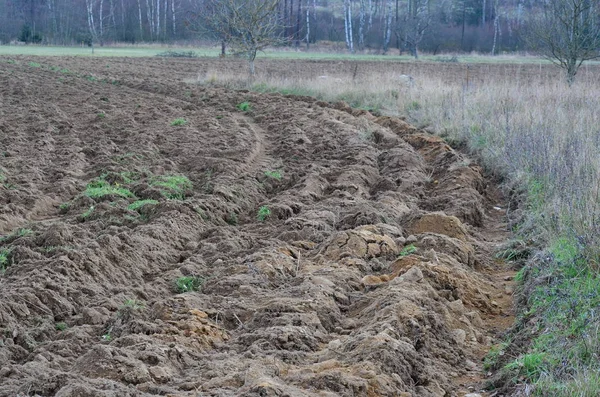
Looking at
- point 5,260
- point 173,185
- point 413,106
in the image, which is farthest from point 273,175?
point 413,106

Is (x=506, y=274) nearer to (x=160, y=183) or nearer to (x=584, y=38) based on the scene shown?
(x=160, y=183)

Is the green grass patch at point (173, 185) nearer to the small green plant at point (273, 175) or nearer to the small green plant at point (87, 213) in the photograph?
the small green plant at point (87, 213)

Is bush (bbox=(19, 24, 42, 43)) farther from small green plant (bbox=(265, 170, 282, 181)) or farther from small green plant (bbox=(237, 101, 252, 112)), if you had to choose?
small green plant (bbox=(265, 170, 282, 181))

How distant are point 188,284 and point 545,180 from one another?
5.11 m

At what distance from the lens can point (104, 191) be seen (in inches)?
392

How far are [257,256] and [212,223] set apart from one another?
1909mm

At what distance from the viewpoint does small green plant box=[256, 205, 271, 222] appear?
943cm

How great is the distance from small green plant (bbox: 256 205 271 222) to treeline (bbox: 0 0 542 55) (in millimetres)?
48308

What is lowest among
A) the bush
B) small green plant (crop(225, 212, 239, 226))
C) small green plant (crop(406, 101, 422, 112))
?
small green plant (crop(225, 212, 239, 226))

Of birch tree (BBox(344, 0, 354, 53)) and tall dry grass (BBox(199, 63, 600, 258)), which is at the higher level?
birch tree (BBox(344, 0, 354, 53))

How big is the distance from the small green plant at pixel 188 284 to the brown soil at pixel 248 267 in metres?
0.12

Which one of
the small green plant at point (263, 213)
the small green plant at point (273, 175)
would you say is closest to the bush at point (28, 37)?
the small green plant at point (273, 175)

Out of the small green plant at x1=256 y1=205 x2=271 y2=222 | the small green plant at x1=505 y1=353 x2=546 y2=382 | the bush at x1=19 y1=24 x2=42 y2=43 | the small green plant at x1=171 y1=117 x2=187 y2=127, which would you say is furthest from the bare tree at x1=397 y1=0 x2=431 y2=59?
the small green plant at x1=505 y1=353 x2=546 y2=382

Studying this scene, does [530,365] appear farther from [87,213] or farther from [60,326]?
[87,213]
